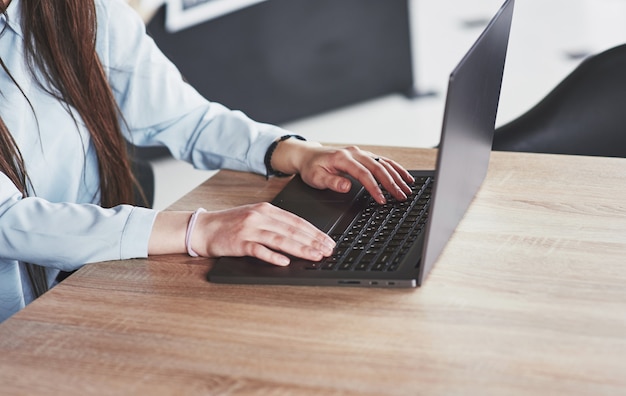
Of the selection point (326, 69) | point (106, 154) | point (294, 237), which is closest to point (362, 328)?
point (294, 237)

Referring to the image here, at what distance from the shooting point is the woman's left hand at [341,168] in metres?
1.42

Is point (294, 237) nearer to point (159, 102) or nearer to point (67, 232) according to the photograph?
point (67, 232)

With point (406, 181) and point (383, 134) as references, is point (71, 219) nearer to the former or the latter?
point (406, 181)

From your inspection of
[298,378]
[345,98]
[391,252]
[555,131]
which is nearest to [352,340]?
[298,378]

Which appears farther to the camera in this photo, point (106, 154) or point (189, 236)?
point (106, 154)

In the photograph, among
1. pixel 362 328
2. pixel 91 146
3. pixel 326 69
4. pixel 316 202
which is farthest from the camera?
pixel 326 69

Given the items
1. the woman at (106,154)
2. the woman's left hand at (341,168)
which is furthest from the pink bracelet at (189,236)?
the woman's left hand at (341,168)

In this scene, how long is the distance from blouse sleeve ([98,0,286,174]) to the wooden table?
1.44 ft

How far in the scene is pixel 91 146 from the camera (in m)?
1.66

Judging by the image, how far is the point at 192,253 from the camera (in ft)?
4.17

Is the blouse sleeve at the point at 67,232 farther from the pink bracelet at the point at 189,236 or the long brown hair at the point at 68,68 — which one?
the long brown hair at the point at 68,68

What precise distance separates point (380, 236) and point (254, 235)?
0.56 feet

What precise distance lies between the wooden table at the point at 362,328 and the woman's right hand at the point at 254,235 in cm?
3

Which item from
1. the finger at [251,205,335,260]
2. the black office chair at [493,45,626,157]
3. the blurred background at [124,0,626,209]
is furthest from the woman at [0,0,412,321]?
the blurred background at [124,0,626,209]
